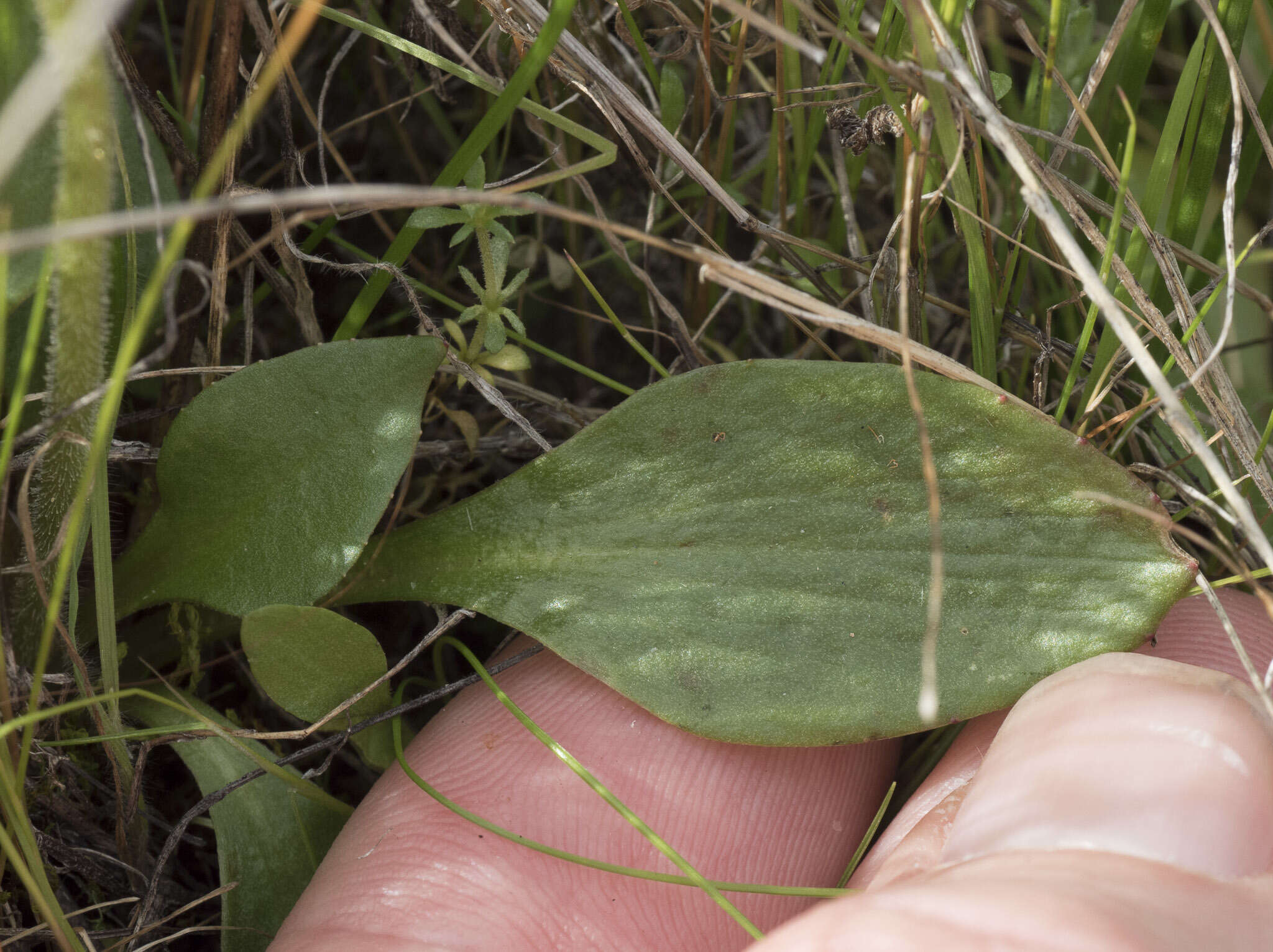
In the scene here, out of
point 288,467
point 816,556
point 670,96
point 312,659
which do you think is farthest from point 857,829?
point 670,96

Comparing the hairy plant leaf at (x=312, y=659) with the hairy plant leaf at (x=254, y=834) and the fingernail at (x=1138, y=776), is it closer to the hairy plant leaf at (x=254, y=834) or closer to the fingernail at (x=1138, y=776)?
the hairy plant leaf at (x=254, y=834)

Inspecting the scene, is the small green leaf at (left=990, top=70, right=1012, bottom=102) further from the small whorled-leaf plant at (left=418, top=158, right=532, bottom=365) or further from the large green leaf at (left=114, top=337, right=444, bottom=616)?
the large green leaf at (left=114, top=337, right=444, bottom=616)

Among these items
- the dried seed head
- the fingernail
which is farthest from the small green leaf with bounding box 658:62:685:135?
the fingernail

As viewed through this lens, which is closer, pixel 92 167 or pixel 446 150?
pixel 92 167

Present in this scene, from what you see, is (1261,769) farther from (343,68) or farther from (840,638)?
(343,68)

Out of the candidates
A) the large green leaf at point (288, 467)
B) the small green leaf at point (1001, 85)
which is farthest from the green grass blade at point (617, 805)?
the small green leaf at point (1001, 85)

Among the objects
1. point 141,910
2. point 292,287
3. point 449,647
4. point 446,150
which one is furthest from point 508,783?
point 446,150
